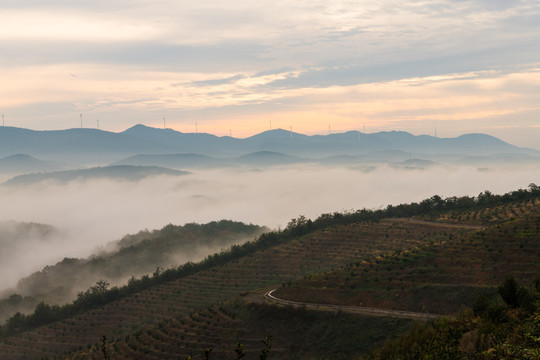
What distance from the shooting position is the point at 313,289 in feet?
214

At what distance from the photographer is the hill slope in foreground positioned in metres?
53.0

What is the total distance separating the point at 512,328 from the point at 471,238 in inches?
1831

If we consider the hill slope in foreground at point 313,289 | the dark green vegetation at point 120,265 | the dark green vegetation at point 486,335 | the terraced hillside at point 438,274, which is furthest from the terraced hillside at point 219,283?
the dark green vegetation at point 120,265

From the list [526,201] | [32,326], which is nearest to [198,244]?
[32,326]

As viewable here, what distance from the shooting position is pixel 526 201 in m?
99.5

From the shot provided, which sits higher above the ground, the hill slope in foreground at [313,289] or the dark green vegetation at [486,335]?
the dark green vegetation at [486,335]

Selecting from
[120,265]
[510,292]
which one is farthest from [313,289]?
[120,265]

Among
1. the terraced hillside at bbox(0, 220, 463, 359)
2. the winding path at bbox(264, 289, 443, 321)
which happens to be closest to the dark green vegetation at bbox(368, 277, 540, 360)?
the winding path at bbox(264, 289, 443, 321)

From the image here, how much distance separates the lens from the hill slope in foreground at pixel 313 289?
174 ft

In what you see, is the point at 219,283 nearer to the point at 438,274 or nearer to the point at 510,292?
the point at 438,274

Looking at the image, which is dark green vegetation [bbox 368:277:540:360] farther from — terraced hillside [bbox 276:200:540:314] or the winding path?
terraced hillside [bbox 276:200:540:314]

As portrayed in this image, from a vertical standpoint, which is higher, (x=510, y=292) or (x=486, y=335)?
(x=486, y=335)

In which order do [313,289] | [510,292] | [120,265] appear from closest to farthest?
[510,292]
[313,289]
[120,265]

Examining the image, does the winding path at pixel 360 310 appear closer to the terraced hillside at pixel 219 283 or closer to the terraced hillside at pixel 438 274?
the terraced hillside at pixel 438 274
